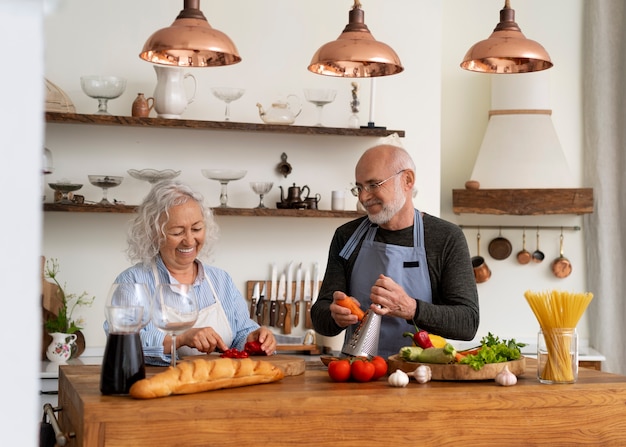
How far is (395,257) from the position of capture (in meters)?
3.47

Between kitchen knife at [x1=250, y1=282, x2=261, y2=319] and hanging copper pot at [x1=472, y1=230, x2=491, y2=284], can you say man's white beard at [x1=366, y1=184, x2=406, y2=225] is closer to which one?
kitchen knife at [x1=250, y1=282, x2=261, y2=319]

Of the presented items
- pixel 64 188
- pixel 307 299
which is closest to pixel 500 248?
pixel 307 299

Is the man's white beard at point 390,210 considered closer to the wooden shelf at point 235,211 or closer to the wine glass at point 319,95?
the wooden shelf at point 235,211

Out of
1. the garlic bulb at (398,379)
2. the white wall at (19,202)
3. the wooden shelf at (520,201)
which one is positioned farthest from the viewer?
the wooden shelf at (520,201)

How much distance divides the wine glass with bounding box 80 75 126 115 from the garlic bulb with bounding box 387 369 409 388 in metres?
2.71

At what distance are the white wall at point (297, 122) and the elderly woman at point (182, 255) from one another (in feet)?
5.03

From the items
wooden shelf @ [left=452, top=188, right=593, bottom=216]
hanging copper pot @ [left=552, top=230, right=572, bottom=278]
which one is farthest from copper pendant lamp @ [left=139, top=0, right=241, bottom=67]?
hanging copper pot @ [left=552, top=230, right=572, bottom=278]

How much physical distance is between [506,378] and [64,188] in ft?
9.29

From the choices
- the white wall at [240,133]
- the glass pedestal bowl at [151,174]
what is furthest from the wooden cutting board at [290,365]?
the white wall at [240,133]

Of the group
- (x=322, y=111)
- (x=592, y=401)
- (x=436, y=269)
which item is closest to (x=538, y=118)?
(x=322, y=111)

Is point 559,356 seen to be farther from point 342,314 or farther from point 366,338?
point 342,314

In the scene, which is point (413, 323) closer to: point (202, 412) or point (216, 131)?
point (202, 412)

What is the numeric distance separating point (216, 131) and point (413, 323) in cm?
216

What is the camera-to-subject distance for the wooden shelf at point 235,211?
457 cm
